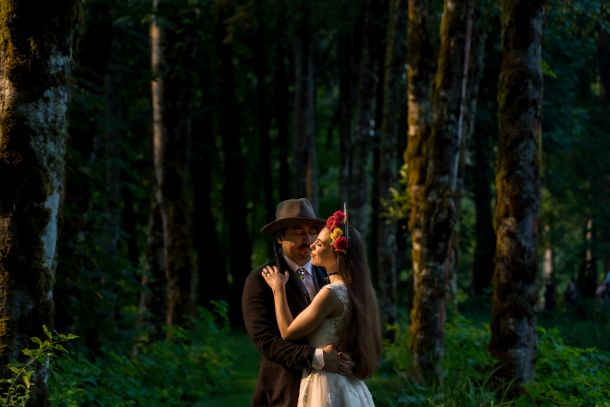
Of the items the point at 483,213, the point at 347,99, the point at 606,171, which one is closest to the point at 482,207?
the point at 483,213

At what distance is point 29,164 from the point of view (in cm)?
684

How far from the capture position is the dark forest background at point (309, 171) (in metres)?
12.2

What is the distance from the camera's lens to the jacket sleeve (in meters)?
6.65

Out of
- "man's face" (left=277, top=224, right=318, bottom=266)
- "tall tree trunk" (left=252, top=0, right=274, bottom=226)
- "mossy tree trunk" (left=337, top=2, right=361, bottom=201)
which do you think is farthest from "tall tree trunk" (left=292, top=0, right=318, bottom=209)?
"man's face" (left=277, top=224, right=318, bottom=266)

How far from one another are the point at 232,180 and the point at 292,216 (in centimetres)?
2939

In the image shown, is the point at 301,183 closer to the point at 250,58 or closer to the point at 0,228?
the point at 250,58

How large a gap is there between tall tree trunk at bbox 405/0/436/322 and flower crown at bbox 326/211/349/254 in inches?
343

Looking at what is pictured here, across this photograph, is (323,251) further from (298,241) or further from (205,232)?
(205,232)

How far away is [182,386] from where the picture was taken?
15.4m

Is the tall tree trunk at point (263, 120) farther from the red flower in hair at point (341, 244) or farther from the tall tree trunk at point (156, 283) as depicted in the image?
the red flower in hair at point (341, 244)

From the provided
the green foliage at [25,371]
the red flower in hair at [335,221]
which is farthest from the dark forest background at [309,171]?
the red flower in hair at [335,221]

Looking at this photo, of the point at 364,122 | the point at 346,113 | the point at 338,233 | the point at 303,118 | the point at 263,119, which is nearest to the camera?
the point at 338,233

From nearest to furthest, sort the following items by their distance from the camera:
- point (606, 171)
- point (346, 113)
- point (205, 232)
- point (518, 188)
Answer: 1. point (518, 188)
2. point (346, 113)
3. point (205, 232)
4. point (606, 171)

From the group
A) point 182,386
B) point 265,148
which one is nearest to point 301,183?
point 265,148
